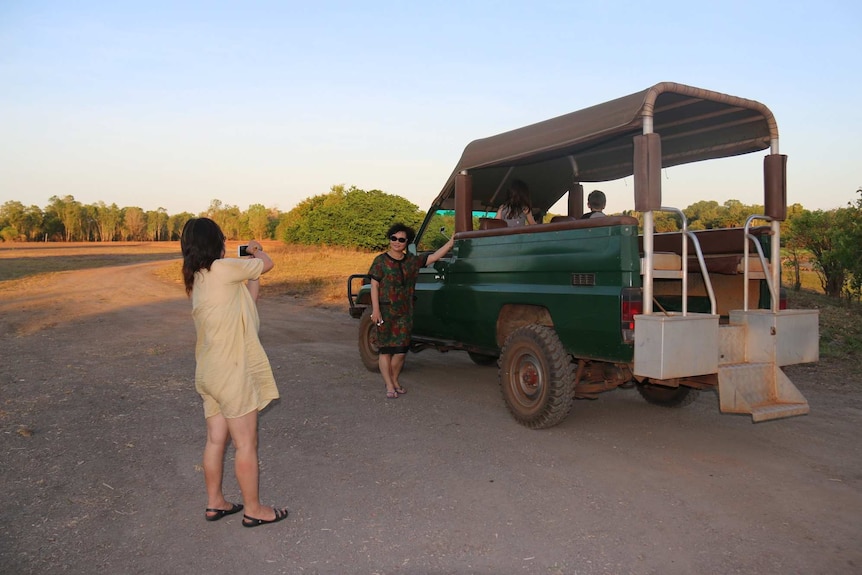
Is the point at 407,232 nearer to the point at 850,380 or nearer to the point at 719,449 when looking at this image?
the point at 719,449

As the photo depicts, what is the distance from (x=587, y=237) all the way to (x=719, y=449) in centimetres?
195

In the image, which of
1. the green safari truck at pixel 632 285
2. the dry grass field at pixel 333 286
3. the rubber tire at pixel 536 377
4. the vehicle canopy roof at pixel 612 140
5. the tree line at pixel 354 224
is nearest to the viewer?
the green safari truck at pixel 632 285

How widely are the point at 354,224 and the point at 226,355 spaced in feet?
115

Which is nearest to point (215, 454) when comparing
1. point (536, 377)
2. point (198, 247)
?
point (198, 247)

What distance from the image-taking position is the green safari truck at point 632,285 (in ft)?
15.2

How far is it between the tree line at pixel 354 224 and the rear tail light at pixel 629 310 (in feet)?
6.58

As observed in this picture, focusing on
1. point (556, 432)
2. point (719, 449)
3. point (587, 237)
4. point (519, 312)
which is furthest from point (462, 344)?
point (719, 449)

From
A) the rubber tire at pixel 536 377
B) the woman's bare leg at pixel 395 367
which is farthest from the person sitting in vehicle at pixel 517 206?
the woman's bare leg at pixel 395 367

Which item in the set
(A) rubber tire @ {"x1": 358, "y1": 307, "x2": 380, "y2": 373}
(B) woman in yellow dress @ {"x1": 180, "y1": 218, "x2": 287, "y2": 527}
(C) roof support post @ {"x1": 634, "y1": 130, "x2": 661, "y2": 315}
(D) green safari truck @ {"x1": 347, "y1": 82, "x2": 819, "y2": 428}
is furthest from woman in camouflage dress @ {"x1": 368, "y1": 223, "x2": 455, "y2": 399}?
(B) woman in yellow dress @ {"x1": 180, "y1": 218, "x2": 287, "y2": 527}

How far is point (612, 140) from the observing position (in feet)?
20.7

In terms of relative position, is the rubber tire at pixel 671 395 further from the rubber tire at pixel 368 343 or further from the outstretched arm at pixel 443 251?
the rubber tire at pixel 368 343

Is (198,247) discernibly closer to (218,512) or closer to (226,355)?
(226,355)

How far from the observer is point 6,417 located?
18.8ft

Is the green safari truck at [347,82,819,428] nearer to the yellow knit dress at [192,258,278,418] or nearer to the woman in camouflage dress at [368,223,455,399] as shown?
the woman in camouflage dress at [368,223,455,399]
